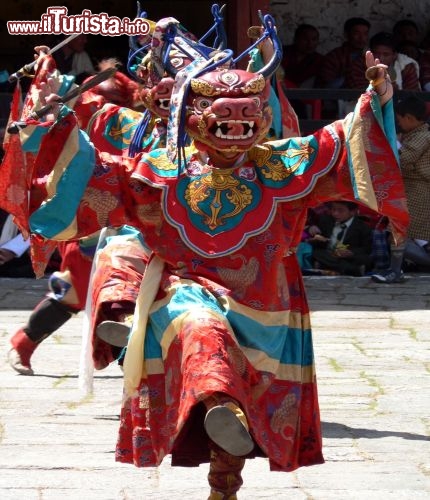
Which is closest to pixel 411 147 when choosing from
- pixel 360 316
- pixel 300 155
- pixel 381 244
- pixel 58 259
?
pixel 381 244

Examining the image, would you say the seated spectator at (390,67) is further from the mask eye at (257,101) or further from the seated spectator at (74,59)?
the mask eye at (257,101)

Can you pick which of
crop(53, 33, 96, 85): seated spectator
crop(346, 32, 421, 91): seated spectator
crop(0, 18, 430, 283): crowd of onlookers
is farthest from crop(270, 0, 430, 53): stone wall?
crop(53, 33, 96, 85): seated spectator

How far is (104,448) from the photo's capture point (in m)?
5.63

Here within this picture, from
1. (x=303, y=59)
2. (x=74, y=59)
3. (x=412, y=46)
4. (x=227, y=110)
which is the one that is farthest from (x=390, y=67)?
(x=227, y=110)

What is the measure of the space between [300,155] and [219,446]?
1.07m

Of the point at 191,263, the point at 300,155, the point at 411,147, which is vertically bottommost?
the point at 411,147

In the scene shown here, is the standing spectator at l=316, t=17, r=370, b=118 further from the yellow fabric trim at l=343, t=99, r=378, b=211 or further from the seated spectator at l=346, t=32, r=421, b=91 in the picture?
the yellow fabric trim at l=343, t=99, r=378, b=211

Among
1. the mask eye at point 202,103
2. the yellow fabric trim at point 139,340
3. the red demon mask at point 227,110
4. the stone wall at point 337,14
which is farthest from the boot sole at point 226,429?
the stone wall at point 337,14

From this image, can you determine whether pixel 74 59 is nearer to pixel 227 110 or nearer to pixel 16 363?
pixel 16 363

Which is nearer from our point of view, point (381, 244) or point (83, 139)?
point (83, 139)

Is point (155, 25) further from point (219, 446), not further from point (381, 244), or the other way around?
point (381, 244)

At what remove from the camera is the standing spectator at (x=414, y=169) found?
33.0 feet

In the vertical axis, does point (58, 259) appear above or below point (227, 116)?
below

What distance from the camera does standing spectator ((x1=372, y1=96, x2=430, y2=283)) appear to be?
10.1 metres
